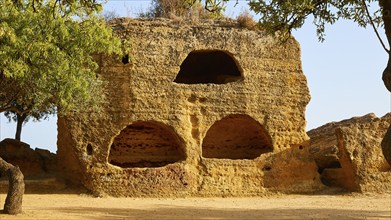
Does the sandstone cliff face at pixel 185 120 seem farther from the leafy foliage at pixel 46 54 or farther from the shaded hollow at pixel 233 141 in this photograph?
the leafy foliage at pixel 46 54

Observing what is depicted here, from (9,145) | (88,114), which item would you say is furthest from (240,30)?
(9,145)

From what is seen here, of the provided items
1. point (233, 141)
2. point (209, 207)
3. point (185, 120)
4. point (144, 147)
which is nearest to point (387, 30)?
point (209, 207)

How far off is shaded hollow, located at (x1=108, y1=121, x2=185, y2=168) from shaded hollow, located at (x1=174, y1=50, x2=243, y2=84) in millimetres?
3261

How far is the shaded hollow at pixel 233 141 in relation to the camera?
741 inches

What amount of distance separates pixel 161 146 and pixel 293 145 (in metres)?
4.21

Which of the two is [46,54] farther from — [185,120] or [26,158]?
[26,158]

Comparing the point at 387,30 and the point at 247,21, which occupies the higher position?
the point at 247,21

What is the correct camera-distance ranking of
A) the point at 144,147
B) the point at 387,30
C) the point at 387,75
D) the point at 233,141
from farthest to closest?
the point at 233,141
the point at 144,147
the point at 387,30
the point at 387,75

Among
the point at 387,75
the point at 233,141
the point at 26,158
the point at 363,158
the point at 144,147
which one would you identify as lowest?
the point at 387,75

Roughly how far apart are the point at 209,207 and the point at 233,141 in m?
6.06

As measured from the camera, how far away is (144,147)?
1805 cm

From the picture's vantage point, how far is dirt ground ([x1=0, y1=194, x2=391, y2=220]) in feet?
37.3

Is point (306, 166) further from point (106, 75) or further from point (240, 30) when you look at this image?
point (106, 75)

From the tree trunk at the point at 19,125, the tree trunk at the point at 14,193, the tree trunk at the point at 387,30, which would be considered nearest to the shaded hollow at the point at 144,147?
A: the tree trunk at the point at 14,193
